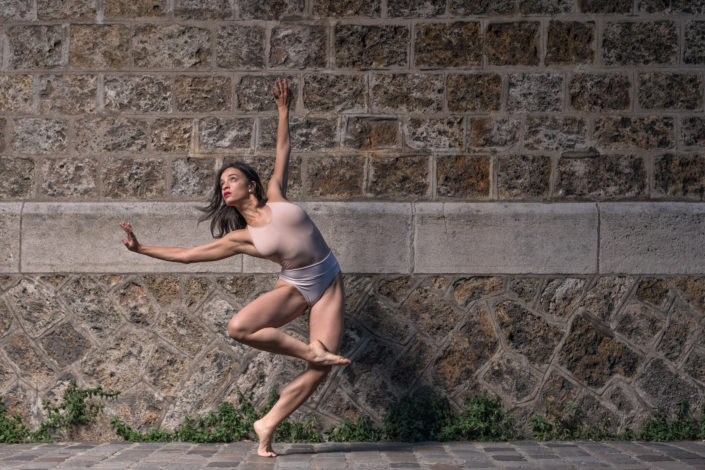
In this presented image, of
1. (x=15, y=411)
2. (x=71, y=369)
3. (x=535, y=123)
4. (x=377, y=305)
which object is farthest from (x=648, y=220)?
(x=15, y=411)

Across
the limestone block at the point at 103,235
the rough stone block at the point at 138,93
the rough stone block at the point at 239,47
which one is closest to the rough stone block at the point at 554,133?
the rough stone block at the point at 239,47

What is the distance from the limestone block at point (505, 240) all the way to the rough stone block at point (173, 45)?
1809 mm

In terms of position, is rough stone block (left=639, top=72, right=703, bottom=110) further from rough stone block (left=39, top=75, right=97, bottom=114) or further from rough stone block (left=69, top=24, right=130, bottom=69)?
rough stone block (left=39, top=75, right=97, bottom=114)

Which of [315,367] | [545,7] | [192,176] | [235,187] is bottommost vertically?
[315,367]

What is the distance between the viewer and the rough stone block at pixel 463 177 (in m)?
5.25

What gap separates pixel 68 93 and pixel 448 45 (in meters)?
2.57

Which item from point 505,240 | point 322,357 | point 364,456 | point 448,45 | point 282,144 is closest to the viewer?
point 322,357

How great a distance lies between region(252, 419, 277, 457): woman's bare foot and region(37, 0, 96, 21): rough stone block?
115 inches

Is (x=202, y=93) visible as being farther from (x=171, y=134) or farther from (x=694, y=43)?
(x=694, y=43)

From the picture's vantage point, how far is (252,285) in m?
5.18

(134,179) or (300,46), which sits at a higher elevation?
(300,46)

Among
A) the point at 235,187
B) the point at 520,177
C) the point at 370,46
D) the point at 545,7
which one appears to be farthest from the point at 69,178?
the point at 545,7

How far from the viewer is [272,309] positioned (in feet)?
14.7

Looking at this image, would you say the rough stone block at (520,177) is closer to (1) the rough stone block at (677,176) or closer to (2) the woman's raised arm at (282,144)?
(1) the rough stone block at (677,176)
